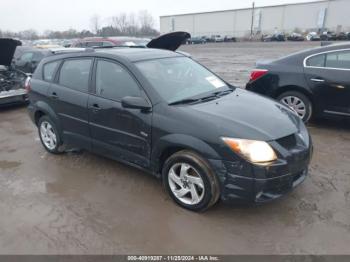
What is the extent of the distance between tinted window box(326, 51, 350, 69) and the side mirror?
12.0ft

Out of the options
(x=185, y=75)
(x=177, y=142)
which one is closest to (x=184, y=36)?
(x=185, y=75)

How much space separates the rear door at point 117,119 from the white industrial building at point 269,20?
7343 centimetres

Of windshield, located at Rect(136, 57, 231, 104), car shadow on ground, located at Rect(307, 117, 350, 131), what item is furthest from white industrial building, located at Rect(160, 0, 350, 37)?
windshield, located at Rect(136, 57, 231, 104)

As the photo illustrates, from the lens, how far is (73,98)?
4164 millimetres

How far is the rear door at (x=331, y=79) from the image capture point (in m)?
5.12

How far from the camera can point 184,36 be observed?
714 centimetres

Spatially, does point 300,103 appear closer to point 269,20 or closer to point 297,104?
point 297,104

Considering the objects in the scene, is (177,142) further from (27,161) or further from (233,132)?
(27,161)

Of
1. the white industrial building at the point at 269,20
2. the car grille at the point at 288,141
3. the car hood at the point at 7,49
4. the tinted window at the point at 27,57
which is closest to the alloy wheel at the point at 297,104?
the car grille at the point at 288,141

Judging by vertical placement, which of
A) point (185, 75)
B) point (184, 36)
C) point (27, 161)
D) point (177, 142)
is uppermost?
point (184, 36)

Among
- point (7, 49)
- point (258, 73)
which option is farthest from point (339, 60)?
point (7, 49)

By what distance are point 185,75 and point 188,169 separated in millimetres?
1362

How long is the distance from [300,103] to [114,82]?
3.54 meters

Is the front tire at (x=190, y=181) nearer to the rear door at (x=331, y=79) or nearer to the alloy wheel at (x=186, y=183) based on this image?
the alloy wheel at (x=186, y=183)
